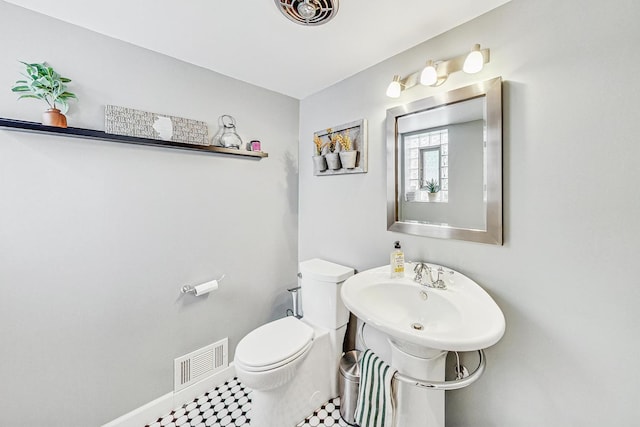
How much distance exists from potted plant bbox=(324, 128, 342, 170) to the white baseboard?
1712mm

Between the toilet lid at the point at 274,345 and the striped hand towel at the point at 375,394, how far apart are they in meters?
0.38

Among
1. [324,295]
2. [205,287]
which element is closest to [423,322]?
[324,295]

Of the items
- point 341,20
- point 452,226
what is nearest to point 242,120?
point 341,20

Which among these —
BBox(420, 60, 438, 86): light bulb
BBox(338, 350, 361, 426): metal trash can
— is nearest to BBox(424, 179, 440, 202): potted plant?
BBox(420, 60, 438, 86): light bulb

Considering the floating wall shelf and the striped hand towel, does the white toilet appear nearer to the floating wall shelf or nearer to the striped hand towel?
the striped hand towel

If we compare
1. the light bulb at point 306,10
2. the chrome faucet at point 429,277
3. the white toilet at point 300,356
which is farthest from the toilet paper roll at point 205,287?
the light bulb at point 306,10

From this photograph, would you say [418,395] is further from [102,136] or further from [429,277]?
[102,136]

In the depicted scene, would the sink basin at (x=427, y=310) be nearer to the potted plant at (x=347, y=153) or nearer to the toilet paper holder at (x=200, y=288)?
the potted plant at (x=347, y=153)

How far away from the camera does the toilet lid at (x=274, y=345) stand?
1.22 m

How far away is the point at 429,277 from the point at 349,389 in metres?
0.85

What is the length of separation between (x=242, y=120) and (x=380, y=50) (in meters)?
1.07

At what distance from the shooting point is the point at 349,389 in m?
1.43

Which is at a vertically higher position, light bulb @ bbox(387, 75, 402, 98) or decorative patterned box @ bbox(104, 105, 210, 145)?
light bulb @ bbox(387, 75, 402, 98)

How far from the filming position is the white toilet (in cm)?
124
